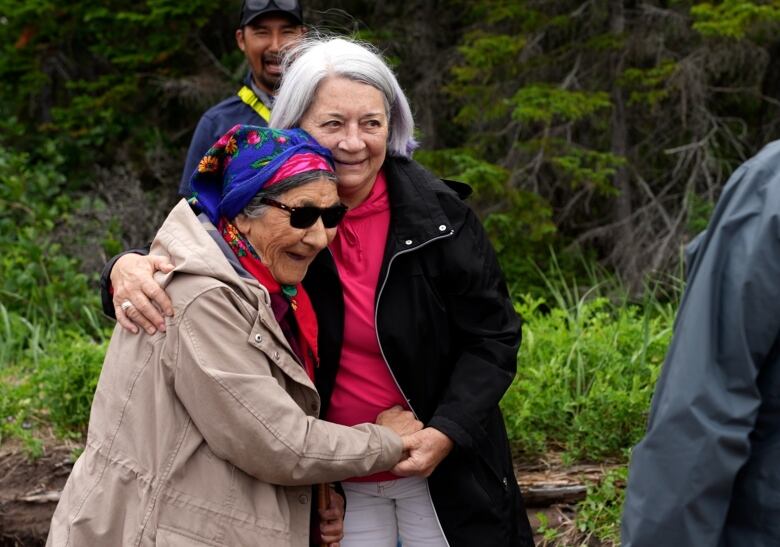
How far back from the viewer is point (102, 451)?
2.45 meters

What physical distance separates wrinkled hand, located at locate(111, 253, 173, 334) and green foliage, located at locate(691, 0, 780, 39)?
5.99 m

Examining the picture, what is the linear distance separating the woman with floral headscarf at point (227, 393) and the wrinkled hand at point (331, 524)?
266mm

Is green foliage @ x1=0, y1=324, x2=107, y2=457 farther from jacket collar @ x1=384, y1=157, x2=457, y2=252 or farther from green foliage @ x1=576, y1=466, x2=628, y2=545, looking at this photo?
jacket collar @ x1=384, y1=157, x2=457, y2=252

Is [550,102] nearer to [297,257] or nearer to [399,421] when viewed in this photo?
[399,421]

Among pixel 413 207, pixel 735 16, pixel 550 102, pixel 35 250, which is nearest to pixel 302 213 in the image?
pixel 413 207

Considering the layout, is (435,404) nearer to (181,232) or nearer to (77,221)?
(181,232)

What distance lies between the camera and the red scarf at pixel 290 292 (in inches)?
101

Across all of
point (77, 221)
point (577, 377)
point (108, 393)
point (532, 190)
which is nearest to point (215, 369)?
point (108, 393)

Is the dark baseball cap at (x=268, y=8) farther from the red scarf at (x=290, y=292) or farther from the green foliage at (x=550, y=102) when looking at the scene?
the green foliage at (x=550, y=102)

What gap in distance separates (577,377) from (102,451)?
2.63m

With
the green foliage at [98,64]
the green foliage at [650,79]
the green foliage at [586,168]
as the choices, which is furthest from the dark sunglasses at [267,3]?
the green foliage at [98,64]

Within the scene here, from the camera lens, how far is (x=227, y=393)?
233 centimetres

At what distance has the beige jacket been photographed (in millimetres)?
2340

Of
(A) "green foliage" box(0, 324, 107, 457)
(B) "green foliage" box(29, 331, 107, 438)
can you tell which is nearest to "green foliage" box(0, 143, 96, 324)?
(A) "green foliage" box(0, 324, 107, 457)
